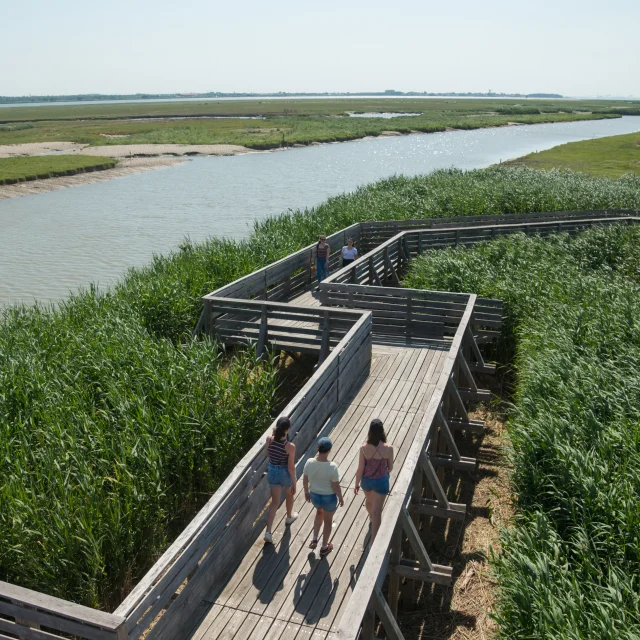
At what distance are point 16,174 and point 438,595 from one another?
49.9 metres

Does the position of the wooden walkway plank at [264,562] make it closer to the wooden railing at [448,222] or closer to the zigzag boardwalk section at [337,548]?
the zigzag boardwalk section at [337,548]

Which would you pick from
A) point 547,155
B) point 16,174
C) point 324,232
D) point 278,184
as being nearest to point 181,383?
point 324,232

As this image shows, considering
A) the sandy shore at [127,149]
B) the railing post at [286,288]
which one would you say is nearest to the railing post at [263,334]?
the railing post at [286,288]

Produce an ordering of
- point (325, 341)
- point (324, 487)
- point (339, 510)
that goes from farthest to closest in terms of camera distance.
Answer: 1. point (325, 341)
2. point (339, 510)
3. point (324, 487)

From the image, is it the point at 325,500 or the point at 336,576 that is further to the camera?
the point at 325,500

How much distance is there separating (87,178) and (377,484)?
1997 inches

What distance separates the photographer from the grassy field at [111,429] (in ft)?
24.0

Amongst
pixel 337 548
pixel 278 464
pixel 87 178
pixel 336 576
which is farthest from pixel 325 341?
pixel 87 178

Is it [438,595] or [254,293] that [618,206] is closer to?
[254,293]

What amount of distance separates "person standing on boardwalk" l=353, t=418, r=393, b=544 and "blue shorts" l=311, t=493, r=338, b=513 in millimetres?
352

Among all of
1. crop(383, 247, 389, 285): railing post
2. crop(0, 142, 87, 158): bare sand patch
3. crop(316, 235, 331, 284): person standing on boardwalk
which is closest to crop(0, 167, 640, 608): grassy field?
crop(316, 235, 331, 284): person standing on boardwalk

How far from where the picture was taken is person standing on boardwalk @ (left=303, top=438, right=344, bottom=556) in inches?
260

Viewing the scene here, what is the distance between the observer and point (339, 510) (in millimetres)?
7660

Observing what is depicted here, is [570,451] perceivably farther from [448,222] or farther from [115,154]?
[115,154]
